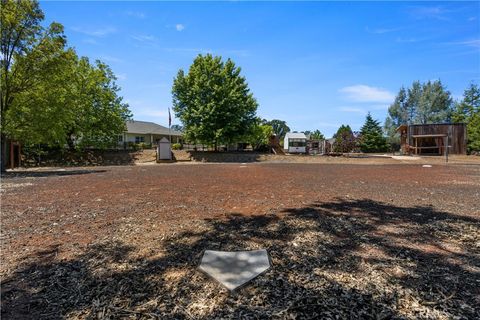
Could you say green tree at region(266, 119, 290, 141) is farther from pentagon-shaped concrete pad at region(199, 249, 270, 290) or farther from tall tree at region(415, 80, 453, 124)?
pentagon-shaped concrete pad at region(199, 249, 270, 290)

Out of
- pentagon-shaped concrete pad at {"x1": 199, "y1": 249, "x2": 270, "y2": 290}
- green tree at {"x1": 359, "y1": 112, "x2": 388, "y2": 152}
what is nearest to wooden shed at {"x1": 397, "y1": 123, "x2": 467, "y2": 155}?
green tree at {"x1": 359, "y1": 112, "x2": 388, "y2": 152}

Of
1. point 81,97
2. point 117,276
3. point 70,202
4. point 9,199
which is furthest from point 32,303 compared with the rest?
point 81,97

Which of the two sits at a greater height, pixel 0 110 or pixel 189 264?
pixel 0 110

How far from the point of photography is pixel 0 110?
14422 millimetres

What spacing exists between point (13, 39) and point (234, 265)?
62.7ft

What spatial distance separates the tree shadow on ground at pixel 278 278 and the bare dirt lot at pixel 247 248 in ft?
0.04

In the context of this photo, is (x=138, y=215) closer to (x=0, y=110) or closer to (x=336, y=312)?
(x=336, y=312)

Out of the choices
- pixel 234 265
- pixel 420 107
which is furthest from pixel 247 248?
pixel 420 107

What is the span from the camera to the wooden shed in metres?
32.3

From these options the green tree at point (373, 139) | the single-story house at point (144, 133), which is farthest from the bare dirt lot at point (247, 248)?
the green tree at point (373, 139)

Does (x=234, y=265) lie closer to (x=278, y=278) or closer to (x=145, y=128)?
(x=278, y=278)

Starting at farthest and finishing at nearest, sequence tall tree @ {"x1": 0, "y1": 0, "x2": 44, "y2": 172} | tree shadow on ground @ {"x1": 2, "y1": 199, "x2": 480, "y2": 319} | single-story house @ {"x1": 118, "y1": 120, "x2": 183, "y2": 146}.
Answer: single-story house @ {"x1": 118, "y1": 120, "x2": 183, "y2": 146} < tall tree @ {"x1": 0, "y1": 0, "x2": 44, "y2": 172} < tree shadow on ground @ {"x1": 2, "y1": 199, "x2": 480, "y2": 319}

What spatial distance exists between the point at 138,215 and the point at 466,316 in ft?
15.4

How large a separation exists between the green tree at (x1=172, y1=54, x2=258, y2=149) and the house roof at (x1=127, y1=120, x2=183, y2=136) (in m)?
13.5
